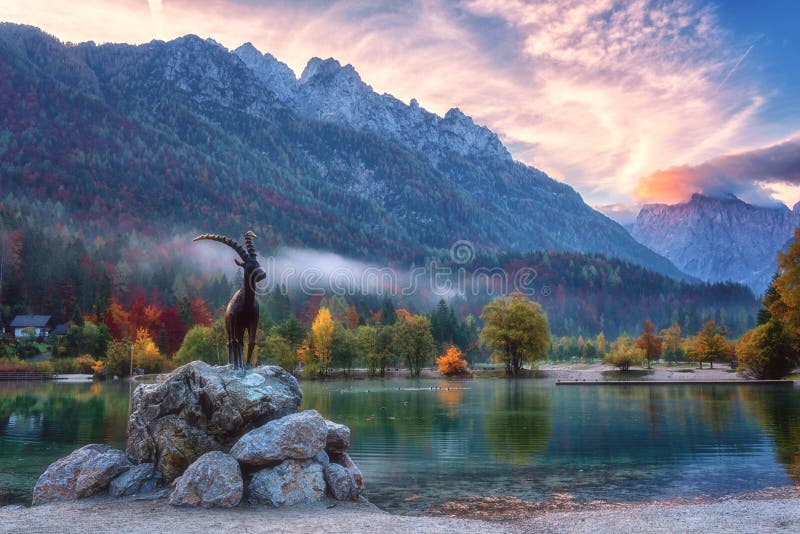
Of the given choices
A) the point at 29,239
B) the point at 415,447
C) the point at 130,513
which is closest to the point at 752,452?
the point at 415,447

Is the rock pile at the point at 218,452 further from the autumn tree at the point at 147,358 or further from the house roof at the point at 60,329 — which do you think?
the house roof at the point at 60,329

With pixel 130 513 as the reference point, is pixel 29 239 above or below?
above

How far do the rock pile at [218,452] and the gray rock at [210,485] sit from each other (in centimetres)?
3

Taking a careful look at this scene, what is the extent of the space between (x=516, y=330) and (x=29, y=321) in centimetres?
11452

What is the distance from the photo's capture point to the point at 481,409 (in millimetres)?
56875

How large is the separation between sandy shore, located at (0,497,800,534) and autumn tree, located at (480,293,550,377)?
93891 mm

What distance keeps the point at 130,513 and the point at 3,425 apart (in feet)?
116

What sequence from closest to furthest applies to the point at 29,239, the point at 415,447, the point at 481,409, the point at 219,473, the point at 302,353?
the point at 219,473 → the point at 415,447 → the point at 481,409 → the point at 302,353 → the point at 29,239

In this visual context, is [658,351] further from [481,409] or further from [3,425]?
[3,425]

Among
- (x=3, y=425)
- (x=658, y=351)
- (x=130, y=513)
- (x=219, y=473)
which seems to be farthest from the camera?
(x=658, y=351)

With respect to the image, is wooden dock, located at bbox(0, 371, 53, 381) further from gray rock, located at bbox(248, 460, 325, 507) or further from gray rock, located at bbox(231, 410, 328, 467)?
gray rock, located at bbox(248, 460, 325, 507)

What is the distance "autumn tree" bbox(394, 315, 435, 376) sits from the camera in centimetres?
12506

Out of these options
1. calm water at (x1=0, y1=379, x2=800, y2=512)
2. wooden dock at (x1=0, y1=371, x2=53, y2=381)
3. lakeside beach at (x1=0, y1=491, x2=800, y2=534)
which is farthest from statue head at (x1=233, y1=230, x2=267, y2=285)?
wooden dock at (x1=0, y1=371, x2=53, y2=381)

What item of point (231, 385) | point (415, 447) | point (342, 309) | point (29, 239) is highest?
point (29, 239)
